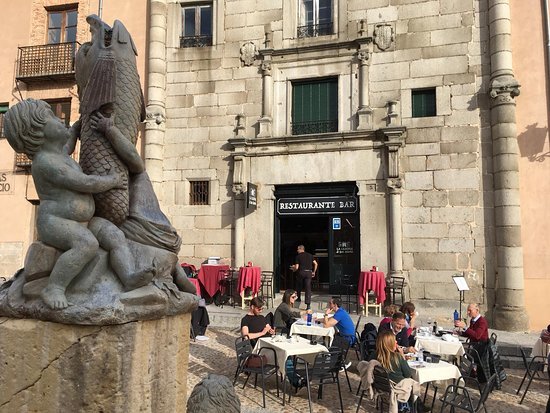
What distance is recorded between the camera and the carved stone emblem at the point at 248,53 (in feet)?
44.6

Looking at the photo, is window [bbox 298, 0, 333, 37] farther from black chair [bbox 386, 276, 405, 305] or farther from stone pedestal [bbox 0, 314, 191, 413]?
stone pedestal [bbox 0, 314, 191, 413]

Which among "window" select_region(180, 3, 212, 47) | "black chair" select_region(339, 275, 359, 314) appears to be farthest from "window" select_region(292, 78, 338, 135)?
"black chair" select_region(339, 275, 359, 314)

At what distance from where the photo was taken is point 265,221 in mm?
12992

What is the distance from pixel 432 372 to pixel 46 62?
15388 mm

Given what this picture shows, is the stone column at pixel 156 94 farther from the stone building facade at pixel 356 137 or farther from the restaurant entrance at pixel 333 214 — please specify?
the restaurant entrance at pixel 333 214

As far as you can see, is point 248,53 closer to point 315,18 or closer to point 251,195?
point 315,18

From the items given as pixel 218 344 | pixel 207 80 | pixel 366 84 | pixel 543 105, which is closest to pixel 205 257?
pixel 218 344

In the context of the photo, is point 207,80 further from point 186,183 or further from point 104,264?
point 104,264

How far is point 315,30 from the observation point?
13367mm

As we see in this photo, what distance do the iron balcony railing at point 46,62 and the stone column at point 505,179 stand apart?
1300cm

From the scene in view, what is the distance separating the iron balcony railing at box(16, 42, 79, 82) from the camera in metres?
15.1

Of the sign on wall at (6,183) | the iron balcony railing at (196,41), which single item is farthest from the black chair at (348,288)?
the sign on wall at (6,183)

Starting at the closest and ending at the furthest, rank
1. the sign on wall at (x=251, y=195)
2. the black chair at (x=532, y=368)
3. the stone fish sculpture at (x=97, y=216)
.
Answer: the stone fish sculpture at (x=97, y=216) → the black chair at (x=532, y=368) → the sign on wall at (x=251, y=195)

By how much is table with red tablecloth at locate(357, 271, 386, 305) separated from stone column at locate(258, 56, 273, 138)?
16.2 feet
